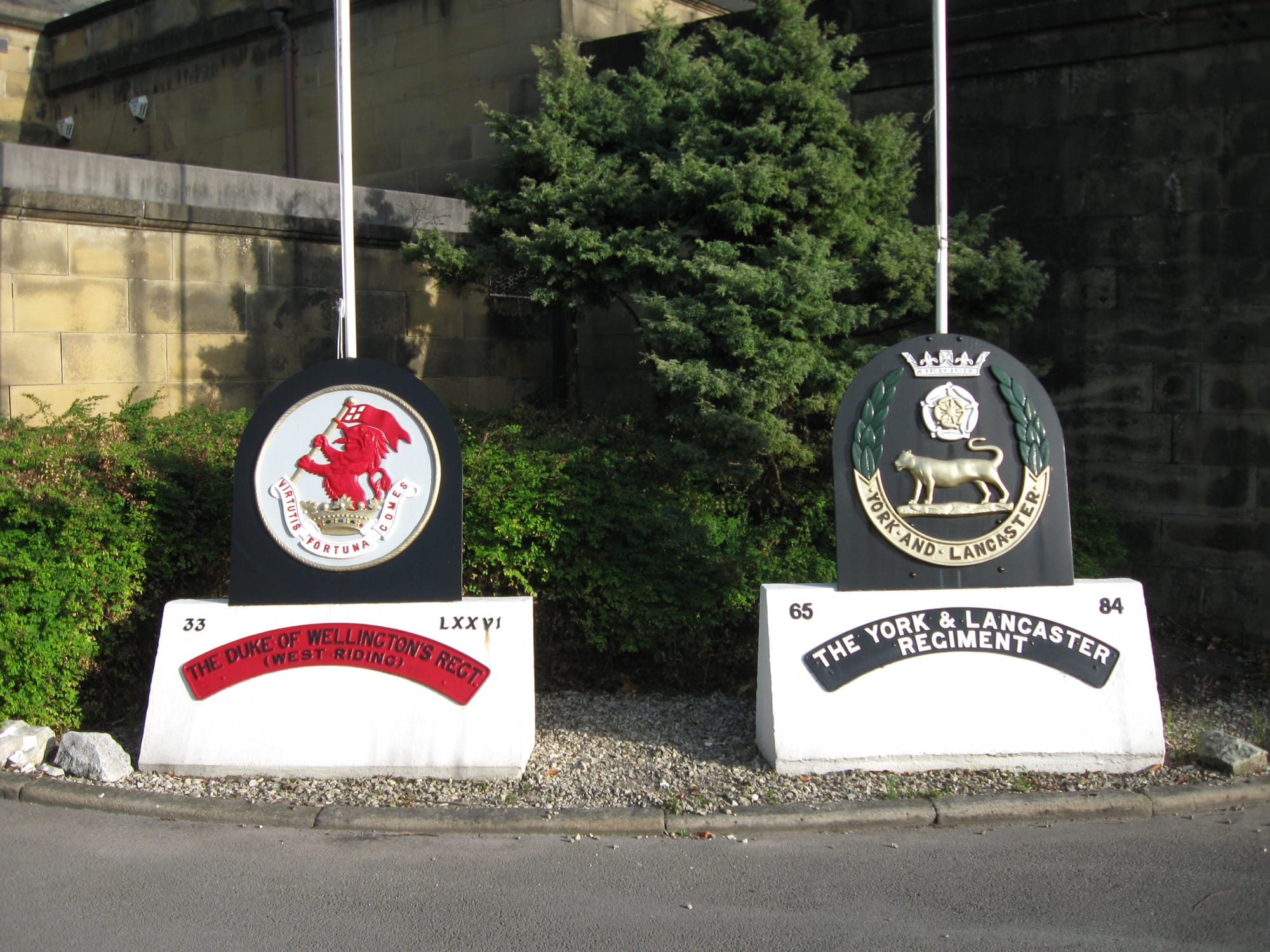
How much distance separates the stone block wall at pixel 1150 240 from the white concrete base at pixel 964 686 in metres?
2.87

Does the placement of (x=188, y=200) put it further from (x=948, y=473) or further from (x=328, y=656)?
(x=948, y=473)

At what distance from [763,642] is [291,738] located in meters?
2.35

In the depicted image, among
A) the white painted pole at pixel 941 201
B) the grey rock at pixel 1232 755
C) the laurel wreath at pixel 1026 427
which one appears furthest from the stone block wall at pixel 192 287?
the grey rock at pixel 1232 755

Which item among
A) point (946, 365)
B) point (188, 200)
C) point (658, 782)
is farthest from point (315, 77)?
point (658, 782)

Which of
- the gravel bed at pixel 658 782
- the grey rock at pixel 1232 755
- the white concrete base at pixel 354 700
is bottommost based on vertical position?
the gravel bed at pixel 658 782

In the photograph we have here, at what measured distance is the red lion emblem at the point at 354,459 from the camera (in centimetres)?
589

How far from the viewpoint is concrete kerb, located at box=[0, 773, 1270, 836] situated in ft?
17.3

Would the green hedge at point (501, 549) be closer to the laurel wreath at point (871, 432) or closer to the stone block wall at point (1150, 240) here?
the laurel wreath at point (871, 432)

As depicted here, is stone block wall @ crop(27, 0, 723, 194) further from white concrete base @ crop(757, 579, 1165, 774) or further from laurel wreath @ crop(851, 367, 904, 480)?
white concrete base @ crop(757, 579, 1165, 774)

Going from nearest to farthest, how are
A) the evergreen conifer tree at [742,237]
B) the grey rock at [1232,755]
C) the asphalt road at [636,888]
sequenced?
the asphalt road at [636,888], the grey rock at [1232,755], the evergreen conifer tree at [742,237]

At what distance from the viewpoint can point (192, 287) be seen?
30.8 ft

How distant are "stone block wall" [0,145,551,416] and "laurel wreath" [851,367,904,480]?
5.53m

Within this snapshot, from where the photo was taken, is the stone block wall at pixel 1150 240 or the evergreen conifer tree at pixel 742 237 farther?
the stone block wall at pixel 1150 240

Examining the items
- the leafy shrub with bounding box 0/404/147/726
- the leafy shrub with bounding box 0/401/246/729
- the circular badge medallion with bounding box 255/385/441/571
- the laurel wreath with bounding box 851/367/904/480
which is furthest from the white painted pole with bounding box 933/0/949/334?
the leafy shrub with bounding box 0/404/147/726
